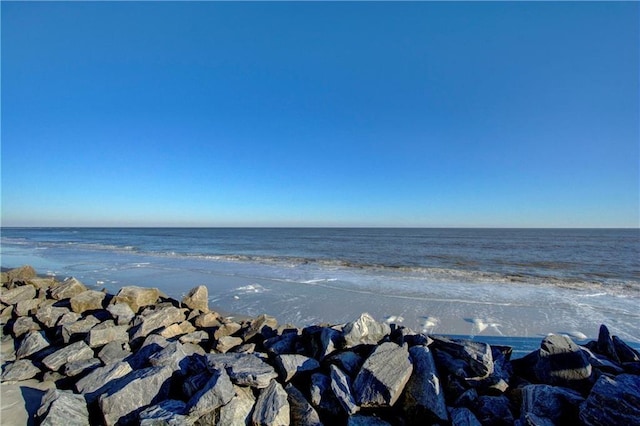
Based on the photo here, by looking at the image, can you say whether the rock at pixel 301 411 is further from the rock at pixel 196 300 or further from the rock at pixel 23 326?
the rock at pixel 23 326

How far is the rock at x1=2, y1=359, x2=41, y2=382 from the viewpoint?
14.2ft

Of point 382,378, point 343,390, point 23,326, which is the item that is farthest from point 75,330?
point 382,378

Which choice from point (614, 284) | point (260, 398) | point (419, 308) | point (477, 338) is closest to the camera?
point (260, 398)

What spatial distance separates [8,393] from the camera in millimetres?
3992

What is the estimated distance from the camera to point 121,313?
5.91 metres

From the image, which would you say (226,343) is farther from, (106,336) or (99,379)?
(106,336)

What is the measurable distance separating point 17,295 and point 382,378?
954 centimetres

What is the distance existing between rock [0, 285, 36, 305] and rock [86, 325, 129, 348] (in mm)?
4345

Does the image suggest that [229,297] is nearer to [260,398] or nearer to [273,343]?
[273,343]

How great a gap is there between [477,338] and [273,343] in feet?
16.5

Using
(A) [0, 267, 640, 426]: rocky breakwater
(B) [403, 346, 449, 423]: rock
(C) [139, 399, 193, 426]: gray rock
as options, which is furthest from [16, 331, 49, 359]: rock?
A: (B) [403, 346, 449, 423]: rock

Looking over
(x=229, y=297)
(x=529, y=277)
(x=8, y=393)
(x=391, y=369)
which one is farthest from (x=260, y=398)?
(x=529, y=277)

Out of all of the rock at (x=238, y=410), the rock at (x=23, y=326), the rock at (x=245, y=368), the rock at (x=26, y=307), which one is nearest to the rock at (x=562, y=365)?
the rock at (x=245, y=368)

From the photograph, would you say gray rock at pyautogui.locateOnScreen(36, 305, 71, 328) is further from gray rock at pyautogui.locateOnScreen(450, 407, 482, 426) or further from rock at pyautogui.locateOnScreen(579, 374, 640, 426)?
rock at pyautogui.locateOnScreen(579, 374, 640, 426)
